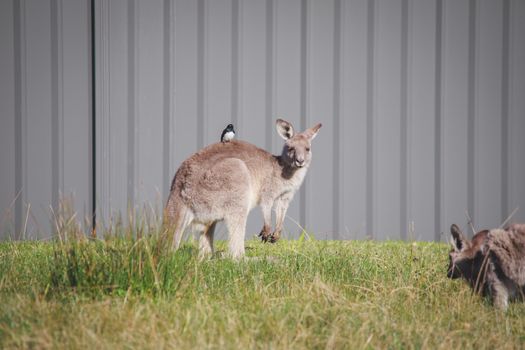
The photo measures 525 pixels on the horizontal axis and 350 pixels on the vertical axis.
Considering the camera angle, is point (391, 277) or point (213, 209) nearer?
point (391, 277)

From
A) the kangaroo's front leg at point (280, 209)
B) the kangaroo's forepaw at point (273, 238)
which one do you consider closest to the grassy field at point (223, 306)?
the kangaroo's forepaw at point (273, 238)

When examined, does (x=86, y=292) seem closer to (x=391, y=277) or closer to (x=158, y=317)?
(x=158, y=317)

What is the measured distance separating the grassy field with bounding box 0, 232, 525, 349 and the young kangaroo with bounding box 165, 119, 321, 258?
0.87m

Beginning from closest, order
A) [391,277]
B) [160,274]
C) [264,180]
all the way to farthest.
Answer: [160,274] → [391,277] → [264,180]

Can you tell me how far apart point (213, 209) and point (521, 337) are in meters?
3.30

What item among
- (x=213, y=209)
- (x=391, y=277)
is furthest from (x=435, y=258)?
(x=213, y=209)

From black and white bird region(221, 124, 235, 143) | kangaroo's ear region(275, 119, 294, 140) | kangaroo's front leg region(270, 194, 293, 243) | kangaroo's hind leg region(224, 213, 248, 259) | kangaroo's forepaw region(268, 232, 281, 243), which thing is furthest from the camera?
black and white bird region(221, 124, 235, 143)

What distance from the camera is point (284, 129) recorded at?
697 cm

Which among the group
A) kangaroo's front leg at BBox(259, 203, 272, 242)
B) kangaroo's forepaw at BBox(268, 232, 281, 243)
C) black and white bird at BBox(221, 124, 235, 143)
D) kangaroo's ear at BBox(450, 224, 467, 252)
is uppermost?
black and white bird at BBox(221, 124, 235, 143)

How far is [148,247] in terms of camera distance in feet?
12.6

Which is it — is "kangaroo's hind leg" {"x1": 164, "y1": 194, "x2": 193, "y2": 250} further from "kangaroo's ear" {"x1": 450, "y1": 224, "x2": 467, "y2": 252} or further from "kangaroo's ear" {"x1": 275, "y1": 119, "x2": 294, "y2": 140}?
"kangaroo's ear" {"x1": 450, "y1": 224, "x2": 467, "y2": 252}

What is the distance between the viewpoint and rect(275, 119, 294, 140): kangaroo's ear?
6906 mm

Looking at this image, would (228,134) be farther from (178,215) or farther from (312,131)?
(178,215)

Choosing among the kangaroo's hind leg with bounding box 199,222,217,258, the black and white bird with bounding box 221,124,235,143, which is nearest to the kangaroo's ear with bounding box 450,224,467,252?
the kangaroo's hind leg with bounding box 199,222,217,258
